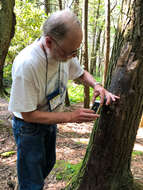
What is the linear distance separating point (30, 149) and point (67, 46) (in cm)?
108

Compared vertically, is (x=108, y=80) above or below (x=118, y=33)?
below

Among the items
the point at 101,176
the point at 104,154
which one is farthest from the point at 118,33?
the point at 101,176

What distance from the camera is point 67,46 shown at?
1.40 metres

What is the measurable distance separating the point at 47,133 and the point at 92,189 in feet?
2.62

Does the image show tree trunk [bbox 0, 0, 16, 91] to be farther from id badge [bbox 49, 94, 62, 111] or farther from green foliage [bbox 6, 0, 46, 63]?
green foliage [bbox 6, 0, 46, 63]

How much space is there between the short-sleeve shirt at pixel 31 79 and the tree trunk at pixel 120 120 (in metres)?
0.59

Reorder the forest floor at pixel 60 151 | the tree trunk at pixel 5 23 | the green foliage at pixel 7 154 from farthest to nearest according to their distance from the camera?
the tree trunk at pixel 5 23, the green foliage at pixel 7 154, the forest floor at pixel 60 151

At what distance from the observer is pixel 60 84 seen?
5.96 ft

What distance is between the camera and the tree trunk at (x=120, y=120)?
153 centimetres

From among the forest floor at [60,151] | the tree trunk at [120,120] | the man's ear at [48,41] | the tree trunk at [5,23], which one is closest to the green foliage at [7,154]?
the forest floor at [60,151]

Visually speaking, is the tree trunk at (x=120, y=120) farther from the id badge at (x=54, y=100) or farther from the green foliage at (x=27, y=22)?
the green foliage at (x=27, y=22)

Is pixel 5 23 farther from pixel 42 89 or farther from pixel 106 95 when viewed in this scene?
pixel 106 95

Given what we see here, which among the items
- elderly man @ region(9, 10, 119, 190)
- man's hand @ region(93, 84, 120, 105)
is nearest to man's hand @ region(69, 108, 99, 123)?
elderly man @ region(9, 10, 119, 190)

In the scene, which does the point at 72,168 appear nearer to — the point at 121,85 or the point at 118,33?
the point at 121,85
